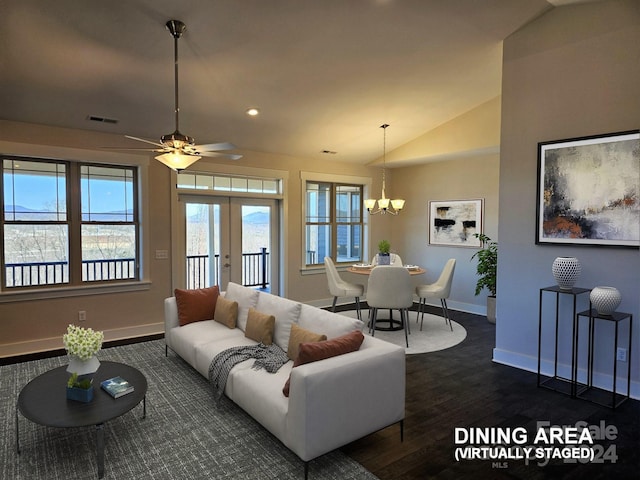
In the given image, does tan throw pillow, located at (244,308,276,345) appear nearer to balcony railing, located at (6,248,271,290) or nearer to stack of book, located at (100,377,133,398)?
stack of book, located at (100,377,133,398)

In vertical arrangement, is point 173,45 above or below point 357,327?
above

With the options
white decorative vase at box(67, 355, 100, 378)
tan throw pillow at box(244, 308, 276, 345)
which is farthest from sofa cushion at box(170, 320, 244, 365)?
white decorative vase at box(67, 355, 100, 378)

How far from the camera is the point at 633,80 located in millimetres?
3326

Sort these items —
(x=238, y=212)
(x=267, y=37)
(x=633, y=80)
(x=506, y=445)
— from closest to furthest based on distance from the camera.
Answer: (x=506, y=445) → (x=633, y=80) → (x=267, y=37) → (x=238, y=212)

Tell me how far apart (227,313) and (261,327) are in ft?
2.35

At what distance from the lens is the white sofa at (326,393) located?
7.33 ft

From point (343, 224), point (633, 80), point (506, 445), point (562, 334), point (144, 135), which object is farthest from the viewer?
point (343, 224)

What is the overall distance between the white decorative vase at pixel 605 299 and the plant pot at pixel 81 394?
3.89 m

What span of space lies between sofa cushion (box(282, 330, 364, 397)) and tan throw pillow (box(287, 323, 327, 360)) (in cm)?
25

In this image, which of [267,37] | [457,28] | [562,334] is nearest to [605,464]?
[562,334]

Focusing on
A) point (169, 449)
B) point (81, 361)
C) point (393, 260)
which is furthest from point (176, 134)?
point (393, 260)

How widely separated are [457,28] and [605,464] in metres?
3.71

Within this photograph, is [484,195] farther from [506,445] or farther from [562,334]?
[506,445]

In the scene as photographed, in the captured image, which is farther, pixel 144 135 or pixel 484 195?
pixel 484 195
